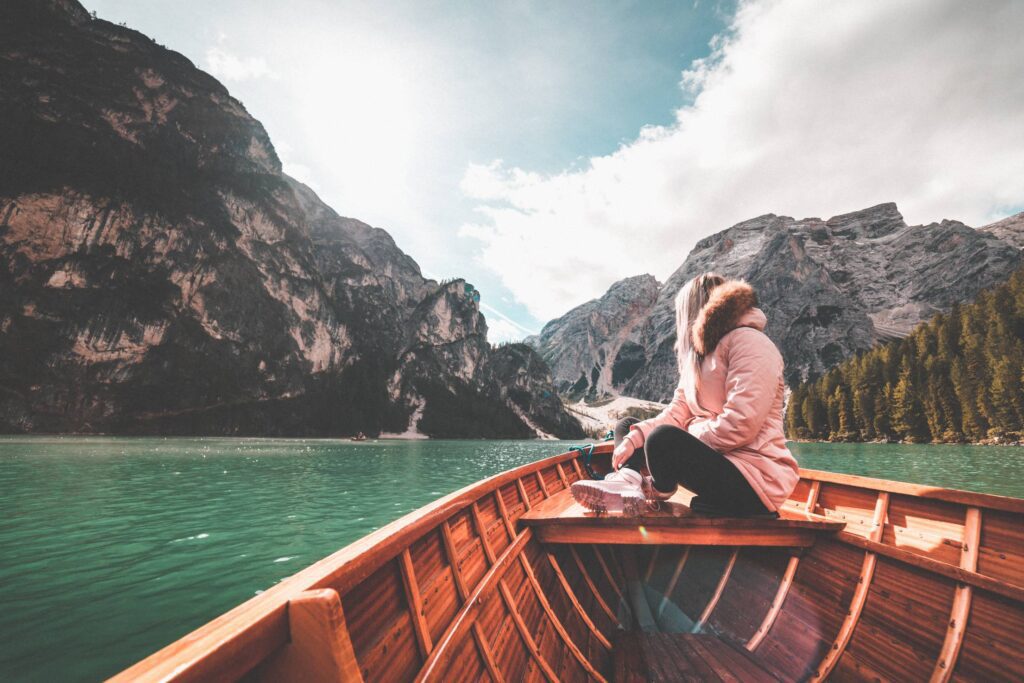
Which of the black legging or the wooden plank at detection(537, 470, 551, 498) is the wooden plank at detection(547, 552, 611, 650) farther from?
the wooden plank at detection(537, 470, 551, 498)

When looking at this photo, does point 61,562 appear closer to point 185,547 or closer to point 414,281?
Result: point 185,547

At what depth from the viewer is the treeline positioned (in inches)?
1911

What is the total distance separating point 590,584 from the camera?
4.23 metres

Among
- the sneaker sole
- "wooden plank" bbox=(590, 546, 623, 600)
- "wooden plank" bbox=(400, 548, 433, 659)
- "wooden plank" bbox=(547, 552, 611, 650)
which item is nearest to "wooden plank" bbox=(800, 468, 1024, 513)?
the sneaker sole

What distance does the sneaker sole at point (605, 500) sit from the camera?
12.4 ft

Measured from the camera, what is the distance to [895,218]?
19862 cm

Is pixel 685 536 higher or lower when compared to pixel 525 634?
higher

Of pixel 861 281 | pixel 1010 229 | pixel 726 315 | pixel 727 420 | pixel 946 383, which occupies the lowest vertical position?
pixel 727 420

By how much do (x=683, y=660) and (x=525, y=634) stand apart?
1.50 metres

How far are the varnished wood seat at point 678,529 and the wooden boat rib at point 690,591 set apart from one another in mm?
17

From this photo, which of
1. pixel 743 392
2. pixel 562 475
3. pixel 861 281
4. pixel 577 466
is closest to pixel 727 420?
pixel 743 392

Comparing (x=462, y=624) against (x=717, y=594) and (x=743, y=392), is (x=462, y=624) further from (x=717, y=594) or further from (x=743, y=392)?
(x=717, y=594)

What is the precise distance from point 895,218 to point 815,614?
907 ft

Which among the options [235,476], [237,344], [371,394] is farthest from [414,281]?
[235,476]
